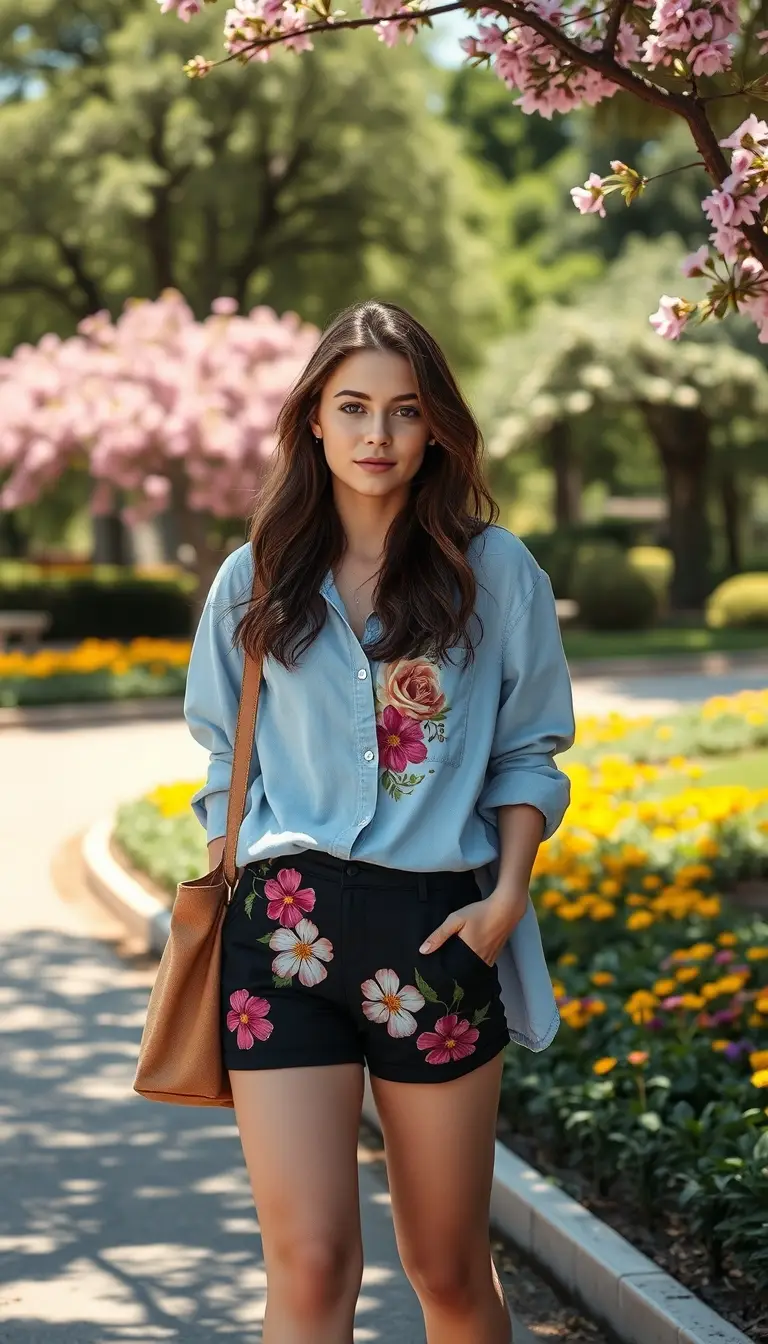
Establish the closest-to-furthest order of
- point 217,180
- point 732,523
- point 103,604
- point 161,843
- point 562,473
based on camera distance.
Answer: point 161,843 → point 217,180 → point 103,604 → point 562,473 → point 732,523

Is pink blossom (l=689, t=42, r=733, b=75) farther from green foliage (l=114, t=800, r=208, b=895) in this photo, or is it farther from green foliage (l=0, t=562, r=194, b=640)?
green foliage (l=0, t=562, r=194, b=640)

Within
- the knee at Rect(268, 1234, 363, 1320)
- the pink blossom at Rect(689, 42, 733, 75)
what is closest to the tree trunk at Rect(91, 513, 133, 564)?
the pink blossom at Rect(689, 42, 733, 75)

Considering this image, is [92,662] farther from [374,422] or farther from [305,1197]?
[305,1197]

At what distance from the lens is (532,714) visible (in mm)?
2875

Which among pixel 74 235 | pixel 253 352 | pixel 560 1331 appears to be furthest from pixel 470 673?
pixel 74 235

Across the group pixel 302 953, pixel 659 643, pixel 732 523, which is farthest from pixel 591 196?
pixel 732 523

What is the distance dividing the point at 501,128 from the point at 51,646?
982 inches

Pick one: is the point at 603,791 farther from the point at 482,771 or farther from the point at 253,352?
the point at 253,352

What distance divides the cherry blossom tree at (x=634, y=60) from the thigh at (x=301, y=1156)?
1649 millimetres

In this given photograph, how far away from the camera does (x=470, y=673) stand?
2.83 meters

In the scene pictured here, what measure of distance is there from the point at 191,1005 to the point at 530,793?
62cm

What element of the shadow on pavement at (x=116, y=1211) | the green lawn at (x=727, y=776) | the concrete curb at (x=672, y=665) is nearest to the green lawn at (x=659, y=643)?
the concrete curb at (x=672, y=665)

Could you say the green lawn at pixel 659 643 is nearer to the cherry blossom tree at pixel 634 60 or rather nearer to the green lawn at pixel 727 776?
the green lawn at pixel 727 776

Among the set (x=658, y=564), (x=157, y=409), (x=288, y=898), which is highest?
(x=157, y=409)
